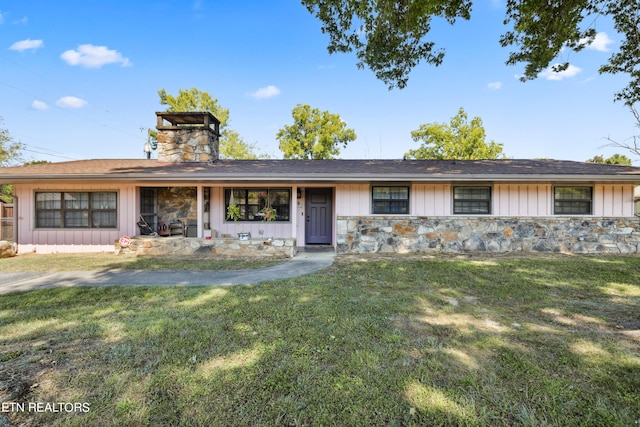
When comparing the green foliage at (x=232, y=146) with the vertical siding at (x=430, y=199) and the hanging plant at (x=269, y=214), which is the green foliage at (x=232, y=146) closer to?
the hanging plant at (x=269, y=214)

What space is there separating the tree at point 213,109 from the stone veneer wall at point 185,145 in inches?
584

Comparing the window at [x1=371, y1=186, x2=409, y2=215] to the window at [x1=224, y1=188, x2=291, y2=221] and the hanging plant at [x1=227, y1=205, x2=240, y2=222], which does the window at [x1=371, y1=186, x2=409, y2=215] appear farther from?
the hanging plant at [x1=227, y1=205, x2=240, y2=222]

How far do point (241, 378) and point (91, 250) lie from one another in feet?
28.5

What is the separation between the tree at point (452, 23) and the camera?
19.1 feet

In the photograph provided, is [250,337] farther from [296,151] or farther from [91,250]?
[296,151]

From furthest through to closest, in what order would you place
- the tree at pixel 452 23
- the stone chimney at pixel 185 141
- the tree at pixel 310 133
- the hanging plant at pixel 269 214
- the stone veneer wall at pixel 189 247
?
the tree at pixel 310 133 < the stone chimney at pixel 185 141 < the hanging plant at pixel 269 214 < the stone veneer wall at pixel 189 247 < the tree at pixel 452 23

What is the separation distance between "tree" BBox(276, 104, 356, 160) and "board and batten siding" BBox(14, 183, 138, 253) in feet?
52.0

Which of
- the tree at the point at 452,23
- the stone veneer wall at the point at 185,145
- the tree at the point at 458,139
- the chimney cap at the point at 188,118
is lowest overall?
the stone veneer wall at the point at 185,145

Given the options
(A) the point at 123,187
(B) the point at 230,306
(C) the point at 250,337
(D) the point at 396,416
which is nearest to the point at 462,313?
(D) the point at 396,416

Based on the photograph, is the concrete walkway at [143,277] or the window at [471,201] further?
the window at [471,201]

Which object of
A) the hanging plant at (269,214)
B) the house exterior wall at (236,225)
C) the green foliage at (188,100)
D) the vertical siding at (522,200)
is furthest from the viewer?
the green foliage at (188,100)

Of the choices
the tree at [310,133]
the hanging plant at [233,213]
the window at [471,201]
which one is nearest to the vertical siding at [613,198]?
the window at [471,201]

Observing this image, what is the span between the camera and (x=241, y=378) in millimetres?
2250

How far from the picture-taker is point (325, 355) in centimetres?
261
